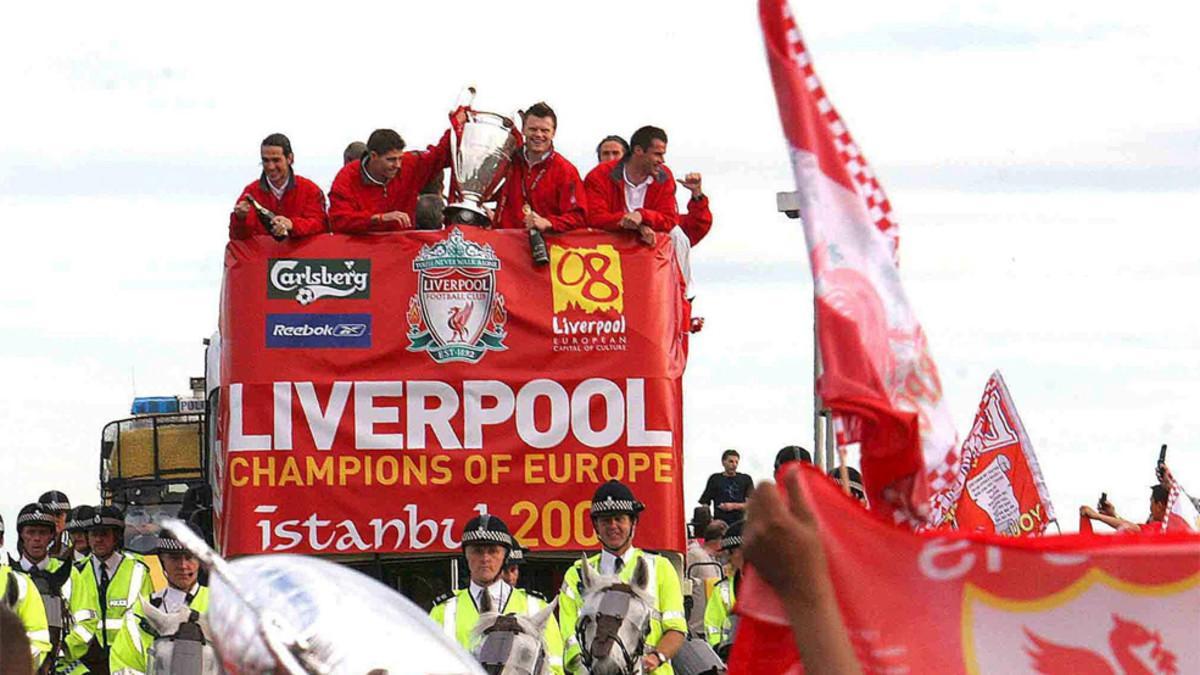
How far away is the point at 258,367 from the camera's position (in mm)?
13219

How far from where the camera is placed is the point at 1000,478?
439 inches

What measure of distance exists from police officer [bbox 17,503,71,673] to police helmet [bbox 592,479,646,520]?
10.6 feet

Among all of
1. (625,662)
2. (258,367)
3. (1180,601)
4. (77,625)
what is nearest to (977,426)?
(625,662)

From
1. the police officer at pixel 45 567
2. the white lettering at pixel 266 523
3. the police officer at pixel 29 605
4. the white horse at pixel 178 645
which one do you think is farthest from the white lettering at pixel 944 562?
the white lettering at pixel 266 523

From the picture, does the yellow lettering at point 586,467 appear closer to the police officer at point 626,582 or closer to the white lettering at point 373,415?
the white lettering at point 373,415

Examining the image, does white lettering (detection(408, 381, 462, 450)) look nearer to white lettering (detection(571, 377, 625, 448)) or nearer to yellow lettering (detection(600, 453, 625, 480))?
white lettering (detection(571, 377, 625, 448))

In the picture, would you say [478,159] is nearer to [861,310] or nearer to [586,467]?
[586,467]

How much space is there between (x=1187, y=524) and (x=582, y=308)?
11.9ft

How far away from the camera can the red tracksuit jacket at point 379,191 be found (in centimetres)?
1317

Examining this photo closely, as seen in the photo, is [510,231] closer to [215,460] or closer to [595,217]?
[595,217]

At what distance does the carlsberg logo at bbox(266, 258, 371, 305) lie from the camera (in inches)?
513

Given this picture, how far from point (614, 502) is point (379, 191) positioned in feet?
9.83

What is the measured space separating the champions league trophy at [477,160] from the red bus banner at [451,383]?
28cm

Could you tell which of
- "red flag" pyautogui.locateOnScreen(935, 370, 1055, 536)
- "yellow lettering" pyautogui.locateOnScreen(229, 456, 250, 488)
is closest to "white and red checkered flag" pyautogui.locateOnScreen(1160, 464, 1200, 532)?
"red flag" pyautogui.locateOnScreen(935, 370, 1055, 536)
